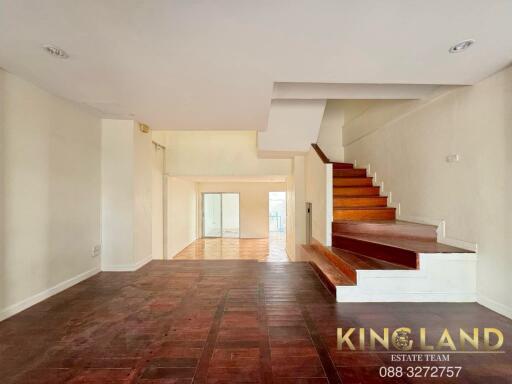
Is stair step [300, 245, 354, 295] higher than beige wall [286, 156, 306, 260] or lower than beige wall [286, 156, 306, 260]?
lower

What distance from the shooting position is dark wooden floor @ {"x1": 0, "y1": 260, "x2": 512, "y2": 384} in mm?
1815

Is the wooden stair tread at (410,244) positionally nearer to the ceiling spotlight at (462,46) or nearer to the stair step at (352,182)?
the stair step at (352,182)

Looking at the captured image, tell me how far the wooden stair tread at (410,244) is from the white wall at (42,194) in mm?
3688

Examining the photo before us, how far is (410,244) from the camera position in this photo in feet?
10.8

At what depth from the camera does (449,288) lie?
292 cm

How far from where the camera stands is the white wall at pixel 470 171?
263 centimetres

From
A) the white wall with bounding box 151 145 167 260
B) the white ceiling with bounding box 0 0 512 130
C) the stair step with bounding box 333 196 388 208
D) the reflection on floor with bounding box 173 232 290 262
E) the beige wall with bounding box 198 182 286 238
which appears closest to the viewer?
the white ceiling with bounding box 0 0 512 130

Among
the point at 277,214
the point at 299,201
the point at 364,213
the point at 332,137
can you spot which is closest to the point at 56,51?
the point at 364,213

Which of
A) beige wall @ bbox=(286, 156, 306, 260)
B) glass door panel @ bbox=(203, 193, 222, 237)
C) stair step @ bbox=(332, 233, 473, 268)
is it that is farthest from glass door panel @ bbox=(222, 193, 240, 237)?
stair step @ bbox=(332, 233, 473, 268)

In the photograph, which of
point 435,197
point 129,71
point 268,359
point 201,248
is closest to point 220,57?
point 129,71

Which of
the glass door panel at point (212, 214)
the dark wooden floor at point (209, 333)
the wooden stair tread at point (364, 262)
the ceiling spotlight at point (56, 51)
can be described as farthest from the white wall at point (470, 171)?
the glass door panel at point (212, 214)

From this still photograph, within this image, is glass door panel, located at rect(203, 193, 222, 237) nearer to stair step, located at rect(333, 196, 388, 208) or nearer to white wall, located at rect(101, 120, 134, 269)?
white wall, located at rect(101, 120, 134, 269)

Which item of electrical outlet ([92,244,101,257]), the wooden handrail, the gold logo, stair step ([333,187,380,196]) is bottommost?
the gold logo

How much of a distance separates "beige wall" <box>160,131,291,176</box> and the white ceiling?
3485mm
